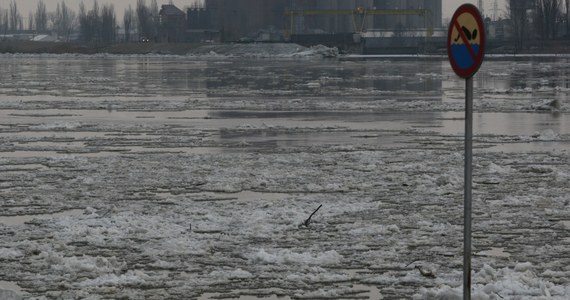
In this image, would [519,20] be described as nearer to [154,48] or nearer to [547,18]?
[547,18]

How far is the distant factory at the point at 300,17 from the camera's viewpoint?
160000 mm

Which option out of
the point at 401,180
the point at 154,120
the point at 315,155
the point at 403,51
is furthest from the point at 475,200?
the point at 403,51

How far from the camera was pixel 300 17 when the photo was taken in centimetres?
16900

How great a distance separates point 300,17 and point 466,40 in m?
163

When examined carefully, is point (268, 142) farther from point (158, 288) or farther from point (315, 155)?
point (158, 288)

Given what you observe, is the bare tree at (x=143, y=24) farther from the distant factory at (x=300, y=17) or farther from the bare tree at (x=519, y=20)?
the bare tree at (x=519, y=20)

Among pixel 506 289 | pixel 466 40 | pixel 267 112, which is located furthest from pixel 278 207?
pixel 267 112

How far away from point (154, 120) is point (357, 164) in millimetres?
10303

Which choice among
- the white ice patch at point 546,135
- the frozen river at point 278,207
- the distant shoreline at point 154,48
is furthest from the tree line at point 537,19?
the white ice patch at point 546,135

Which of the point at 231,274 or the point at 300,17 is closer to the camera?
the point at 231,274

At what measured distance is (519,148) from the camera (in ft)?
59.2

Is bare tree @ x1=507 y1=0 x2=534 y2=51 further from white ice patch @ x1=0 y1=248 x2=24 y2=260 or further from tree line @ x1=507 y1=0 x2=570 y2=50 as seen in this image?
white ice patch @ x1=0 y1=248 x2=24 y2=260

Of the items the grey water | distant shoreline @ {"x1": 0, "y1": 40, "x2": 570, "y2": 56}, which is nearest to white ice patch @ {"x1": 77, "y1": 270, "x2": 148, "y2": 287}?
the grey water

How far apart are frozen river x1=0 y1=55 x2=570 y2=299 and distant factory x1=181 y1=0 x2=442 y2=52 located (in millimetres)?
134264
